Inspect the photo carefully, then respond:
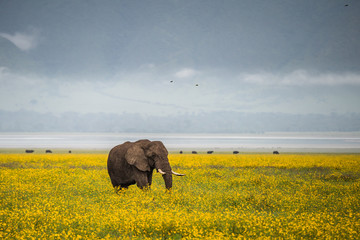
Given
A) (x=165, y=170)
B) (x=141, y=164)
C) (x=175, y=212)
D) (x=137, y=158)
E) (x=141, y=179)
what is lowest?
(x=175, y=212)

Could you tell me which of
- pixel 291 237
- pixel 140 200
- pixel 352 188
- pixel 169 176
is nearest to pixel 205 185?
pixel 169 176

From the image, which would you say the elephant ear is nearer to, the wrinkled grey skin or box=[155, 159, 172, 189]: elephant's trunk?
the wrinkled grey skin

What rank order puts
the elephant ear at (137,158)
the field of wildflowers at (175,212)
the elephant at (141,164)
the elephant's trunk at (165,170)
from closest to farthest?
the field of wildflowers at (175,212), the elephant's trunk at (165,170), the elephant at (141,164), the elephant ear at (137,158)

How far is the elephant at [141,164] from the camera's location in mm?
15000

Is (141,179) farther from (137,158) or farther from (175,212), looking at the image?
(175,212)

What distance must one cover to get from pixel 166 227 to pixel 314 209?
6.93 metres

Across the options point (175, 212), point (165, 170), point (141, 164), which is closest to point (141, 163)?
point (141, 164)

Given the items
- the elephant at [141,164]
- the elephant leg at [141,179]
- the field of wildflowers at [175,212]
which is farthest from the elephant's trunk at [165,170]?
the elephant leg at [141,179]

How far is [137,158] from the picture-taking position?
15.3 metres

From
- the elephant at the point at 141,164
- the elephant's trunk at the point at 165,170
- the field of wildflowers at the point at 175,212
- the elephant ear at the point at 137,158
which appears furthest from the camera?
the elephant ear at the point at 137,158

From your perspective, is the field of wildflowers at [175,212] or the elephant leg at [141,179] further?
the elephant leg at [141,179]

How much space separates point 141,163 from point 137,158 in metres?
0.32

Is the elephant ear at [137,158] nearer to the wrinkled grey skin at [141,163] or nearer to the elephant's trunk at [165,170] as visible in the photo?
the wrinkled grey skin at [141,163]

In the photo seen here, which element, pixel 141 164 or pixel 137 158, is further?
pixel 137 158
